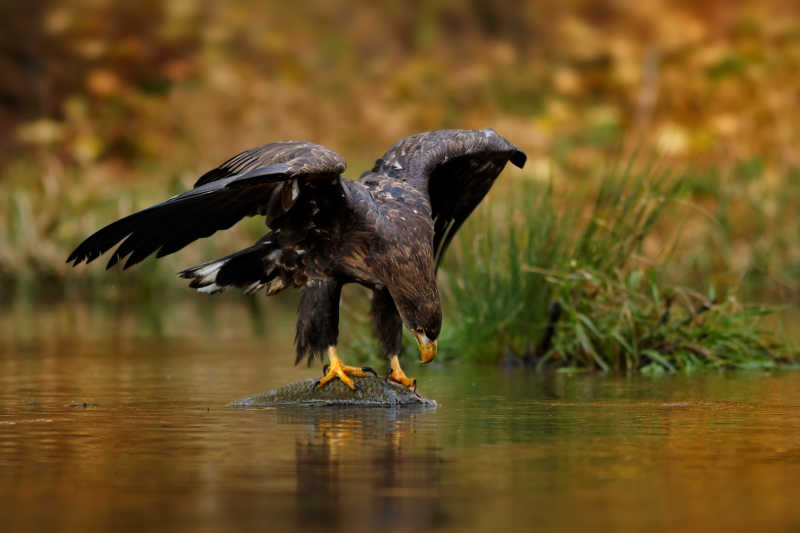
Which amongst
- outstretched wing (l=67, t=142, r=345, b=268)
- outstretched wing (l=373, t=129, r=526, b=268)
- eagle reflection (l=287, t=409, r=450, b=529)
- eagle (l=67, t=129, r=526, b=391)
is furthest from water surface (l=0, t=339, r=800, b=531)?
outstretched wing (l=373, t=129, r=526, b=268)

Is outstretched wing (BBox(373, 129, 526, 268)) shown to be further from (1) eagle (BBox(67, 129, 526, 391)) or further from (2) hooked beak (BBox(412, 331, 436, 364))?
(2) hooked beak (BBox(412, 331, 436, 364))

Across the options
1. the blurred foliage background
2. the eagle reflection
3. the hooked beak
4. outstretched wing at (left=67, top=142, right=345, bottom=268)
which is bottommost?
the eagle reflection

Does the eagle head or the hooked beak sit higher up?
the eagle head

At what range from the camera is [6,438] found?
6.21m

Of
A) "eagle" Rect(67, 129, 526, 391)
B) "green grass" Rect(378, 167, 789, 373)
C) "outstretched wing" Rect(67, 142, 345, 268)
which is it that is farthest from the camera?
"green grass" Rect(378, 167, 789, 373)

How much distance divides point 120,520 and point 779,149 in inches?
790

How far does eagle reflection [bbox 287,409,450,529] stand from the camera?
169 inches

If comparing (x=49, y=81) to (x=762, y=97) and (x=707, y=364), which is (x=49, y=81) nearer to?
(x=762, y=97)

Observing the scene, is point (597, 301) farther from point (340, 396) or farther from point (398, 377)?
point (340, 396)

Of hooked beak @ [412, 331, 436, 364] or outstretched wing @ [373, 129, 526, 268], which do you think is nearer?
hooked beak @ [412, 331, 436, 364]

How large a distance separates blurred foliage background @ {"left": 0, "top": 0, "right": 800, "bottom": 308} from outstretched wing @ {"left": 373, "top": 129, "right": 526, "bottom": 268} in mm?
10527

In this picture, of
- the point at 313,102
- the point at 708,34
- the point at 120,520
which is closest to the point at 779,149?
the point at 708,34

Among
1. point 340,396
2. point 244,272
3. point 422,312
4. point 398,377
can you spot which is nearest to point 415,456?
point 422,312

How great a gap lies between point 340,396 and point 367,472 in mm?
2398
